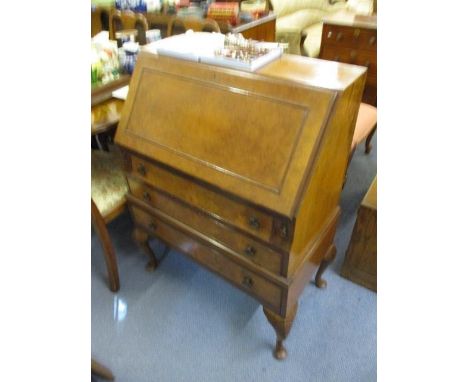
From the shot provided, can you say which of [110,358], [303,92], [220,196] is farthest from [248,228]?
[110,358]

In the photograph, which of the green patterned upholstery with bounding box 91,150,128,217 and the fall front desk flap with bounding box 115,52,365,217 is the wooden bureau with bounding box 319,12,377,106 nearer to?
the fall front desk flap with bounding box 115,52,365,217

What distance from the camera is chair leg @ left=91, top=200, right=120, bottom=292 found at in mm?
1236

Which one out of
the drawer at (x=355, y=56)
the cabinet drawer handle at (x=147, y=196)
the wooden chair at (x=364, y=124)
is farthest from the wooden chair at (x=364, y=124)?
the cabinet drawer handle at (x=147, y=196)

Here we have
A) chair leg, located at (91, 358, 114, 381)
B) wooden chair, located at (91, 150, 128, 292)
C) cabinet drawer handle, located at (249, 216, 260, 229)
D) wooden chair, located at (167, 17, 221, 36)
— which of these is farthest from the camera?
wooden chair, located at (167, 17, 221, 36)

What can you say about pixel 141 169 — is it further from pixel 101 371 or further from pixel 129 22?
pixel 129 22

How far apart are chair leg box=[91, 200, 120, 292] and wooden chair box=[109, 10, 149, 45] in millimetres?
1335

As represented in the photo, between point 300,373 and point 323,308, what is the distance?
0.30m

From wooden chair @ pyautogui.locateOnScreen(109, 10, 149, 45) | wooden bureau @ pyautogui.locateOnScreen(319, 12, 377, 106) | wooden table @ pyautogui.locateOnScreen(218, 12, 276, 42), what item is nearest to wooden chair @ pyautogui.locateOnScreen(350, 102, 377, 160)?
wooden bureau @ pyautogui.locateOnScreen(319, 12, 377, 106)

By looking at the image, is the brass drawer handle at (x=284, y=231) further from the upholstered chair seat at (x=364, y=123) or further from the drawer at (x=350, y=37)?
the drawer at (x=350, y=37)

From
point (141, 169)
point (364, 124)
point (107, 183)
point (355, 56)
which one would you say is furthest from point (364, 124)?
point (107, 183)

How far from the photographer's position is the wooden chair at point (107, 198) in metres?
1.30

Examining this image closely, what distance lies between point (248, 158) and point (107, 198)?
0.78m

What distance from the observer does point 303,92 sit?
2.52 feet
